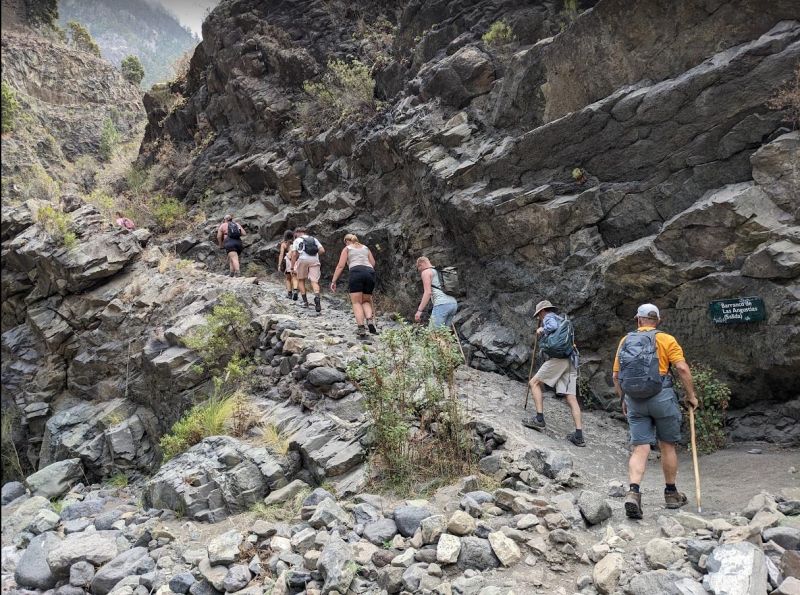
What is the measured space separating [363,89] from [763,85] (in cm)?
1118

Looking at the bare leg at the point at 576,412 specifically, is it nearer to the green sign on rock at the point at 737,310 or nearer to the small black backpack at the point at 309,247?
the green sign on rock at the point at 737,310

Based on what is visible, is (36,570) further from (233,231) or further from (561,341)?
(233,231)

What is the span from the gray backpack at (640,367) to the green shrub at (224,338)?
669 centimetres

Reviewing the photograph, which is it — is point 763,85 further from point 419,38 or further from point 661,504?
point 419,38

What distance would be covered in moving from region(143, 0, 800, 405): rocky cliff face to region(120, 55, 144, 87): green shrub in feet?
95.5

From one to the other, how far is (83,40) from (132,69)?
379cm

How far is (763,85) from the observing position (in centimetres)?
764

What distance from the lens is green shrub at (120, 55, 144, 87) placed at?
3747 cm

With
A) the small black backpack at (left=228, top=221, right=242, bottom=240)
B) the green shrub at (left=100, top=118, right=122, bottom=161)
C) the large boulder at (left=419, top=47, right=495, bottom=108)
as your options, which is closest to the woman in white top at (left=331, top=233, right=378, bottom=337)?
the large boulder at (left=419, top=47, right=495, bottom=108)

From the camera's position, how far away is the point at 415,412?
6.50m

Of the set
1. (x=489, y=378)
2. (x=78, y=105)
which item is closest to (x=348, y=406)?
(x=489, y=378)

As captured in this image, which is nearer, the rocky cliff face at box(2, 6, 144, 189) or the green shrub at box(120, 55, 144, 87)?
the rocky cliff face at box(2, 6, 144, 189)

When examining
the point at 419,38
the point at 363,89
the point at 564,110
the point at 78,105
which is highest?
the point at 78,105

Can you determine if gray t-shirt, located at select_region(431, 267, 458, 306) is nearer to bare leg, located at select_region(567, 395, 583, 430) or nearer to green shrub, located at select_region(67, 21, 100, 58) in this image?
bare leg, located at select_region(567, 395, 583, 430)
